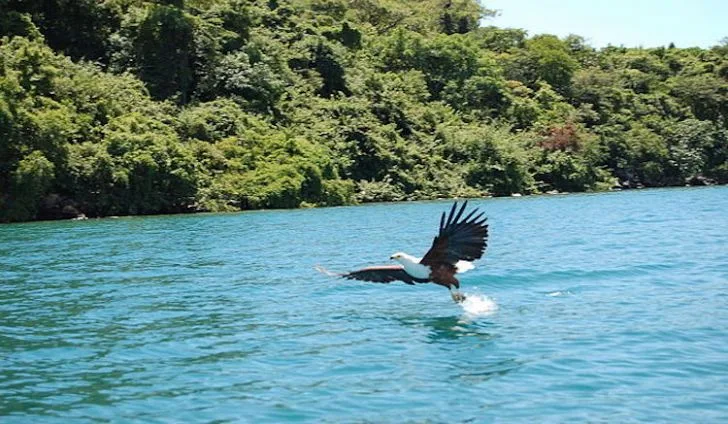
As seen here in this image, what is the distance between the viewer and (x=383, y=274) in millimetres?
14055

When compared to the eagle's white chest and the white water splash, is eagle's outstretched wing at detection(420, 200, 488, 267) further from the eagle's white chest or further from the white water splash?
the white water splash

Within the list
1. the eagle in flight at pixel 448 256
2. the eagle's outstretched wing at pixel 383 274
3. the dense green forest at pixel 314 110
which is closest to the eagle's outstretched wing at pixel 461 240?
the eagle in flight at pixel 448 256

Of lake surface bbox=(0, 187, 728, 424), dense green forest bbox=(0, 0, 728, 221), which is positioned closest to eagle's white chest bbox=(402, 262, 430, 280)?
lake surface bbox=(0, 187, 728, 424)

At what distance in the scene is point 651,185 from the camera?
267 feet

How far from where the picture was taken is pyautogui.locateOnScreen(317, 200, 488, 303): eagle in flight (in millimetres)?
12984

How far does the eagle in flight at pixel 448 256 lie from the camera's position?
13.0 meters

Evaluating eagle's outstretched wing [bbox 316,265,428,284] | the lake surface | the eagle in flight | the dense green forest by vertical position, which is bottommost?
the lake surface

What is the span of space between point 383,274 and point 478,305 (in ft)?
7.55

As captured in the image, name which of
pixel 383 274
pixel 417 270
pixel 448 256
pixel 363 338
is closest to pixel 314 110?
pixel 383 274

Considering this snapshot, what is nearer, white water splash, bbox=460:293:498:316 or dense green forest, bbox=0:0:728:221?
white water splash, bbox=460:293:498:316

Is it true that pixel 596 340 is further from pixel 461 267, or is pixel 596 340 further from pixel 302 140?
pixel 302 140

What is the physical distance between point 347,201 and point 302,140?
229 inches

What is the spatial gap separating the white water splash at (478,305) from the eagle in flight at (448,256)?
0.73 metres

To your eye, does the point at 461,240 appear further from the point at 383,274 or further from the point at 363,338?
the point at 363,338
